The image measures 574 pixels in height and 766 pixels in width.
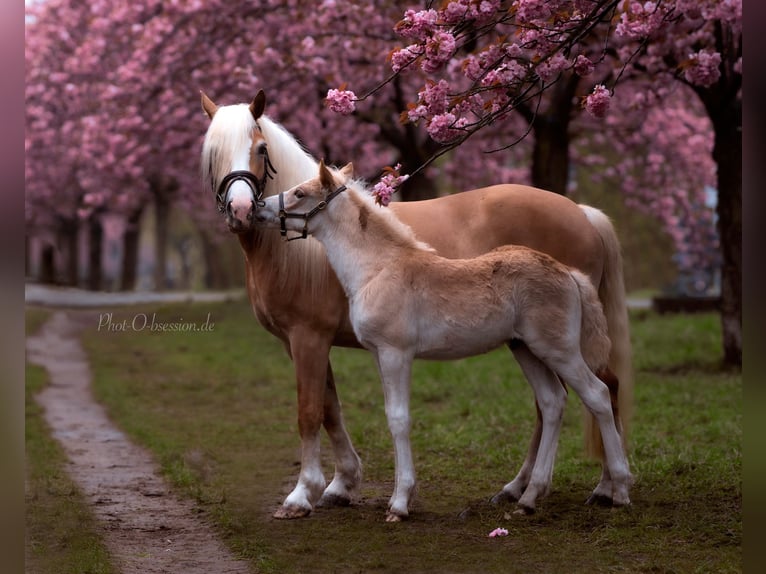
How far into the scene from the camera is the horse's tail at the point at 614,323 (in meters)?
6.53

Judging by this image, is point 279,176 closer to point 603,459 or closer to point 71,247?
point 603,459

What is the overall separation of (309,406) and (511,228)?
66.9 inches

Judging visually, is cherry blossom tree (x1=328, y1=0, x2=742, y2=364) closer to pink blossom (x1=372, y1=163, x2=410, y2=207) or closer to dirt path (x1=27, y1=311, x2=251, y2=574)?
pink blossom (x1=372, y1=163, x2=410, y2=207)

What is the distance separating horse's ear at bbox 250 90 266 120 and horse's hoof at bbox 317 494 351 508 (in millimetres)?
2360

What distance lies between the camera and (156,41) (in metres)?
14.9

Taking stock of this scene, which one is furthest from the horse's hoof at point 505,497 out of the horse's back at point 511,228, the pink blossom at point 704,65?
the pink blossom at point 704,65

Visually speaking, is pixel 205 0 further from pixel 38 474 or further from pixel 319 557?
pixel 319 557

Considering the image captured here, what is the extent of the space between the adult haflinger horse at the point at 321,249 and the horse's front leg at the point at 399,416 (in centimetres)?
55

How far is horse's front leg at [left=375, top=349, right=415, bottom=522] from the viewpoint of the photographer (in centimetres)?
586

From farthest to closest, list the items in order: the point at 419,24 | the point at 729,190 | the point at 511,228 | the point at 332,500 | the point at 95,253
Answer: the point at 95,253
the point at 729,190
the point at 511,228
the point at 332,500
the point at 419,24

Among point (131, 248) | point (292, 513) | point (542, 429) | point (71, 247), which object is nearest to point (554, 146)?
point (542, 429)

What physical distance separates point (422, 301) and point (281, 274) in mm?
940

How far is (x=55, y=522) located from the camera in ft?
21.2
